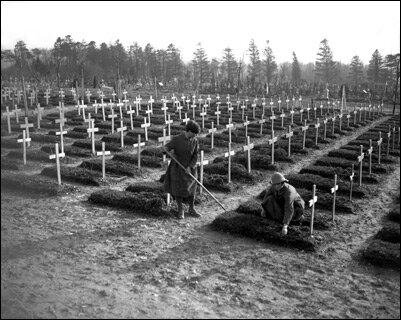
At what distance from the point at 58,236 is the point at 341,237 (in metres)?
4.66

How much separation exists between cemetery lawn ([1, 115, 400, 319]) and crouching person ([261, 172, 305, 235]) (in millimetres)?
627

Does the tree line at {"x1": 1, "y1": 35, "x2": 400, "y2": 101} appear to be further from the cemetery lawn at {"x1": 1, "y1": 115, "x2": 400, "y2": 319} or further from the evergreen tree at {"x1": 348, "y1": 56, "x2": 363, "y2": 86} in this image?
the cemetery lawn at {"x1": 1, "y1": 115, "x2": 400, "y2": 319}

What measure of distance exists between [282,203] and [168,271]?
2588mm

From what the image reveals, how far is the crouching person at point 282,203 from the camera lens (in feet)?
24.5

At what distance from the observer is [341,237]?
7895mm

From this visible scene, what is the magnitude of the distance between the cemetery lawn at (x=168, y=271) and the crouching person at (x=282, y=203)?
63 centimetres

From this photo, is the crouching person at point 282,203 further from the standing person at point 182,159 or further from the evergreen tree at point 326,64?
the evergreen tree at point 326,64

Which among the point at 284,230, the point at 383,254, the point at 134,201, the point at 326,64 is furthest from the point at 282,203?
the point at 326,64

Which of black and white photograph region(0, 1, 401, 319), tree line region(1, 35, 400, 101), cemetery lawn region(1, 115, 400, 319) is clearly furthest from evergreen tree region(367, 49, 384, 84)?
cemetery lawn region(1, 115, 400, 319)

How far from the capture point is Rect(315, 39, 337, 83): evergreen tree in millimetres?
53938

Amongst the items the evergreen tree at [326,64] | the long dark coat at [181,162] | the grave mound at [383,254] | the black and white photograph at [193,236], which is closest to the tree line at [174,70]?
the evergreen tree at [326,64]

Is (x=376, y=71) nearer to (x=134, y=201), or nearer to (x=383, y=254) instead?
(x=134, y=201)

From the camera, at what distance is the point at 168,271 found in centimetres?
605

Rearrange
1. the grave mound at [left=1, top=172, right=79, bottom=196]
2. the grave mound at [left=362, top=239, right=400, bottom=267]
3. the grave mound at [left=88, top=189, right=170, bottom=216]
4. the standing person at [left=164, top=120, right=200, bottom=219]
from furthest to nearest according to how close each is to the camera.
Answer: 1. the grave mound at [left=1, top=172, right=79, bottom=196]
2. the grave mound at [left=88, top=189, right=170, bottom=216]
3. the standing person at [left=164, top=120, right=200, bottom=219]
4. the grave mound at [left=362, top=239, right=400, bottom=267]
